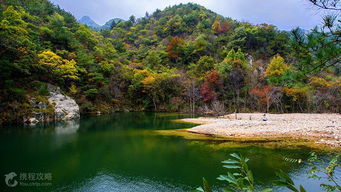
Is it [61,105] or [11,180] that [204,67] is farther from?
[11,180]

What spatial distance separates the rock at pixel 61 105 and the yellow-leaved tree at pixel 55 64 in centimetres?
185

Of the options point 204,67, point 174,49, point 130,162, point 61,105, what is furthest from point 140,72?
point 130,162

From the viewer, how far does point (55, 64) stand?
2316 centimetres

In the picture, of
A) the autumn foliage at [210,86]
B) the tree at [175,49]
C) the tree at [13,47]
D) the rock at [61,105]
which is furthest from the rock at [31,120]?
the tree at [175,49]

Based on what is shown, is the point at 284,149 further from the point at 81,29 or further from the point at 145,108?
the point at 81,29

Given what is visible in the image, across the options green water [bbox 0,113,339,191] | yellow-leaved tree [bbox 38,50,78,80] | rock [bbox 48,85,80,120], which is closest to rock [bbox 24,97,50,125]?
rock [bbox 48,85,80,120]

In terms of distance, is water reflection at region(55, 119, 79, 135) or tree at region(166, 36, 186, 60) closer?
Answer: water reflection at region(55, 119, 79, 135)

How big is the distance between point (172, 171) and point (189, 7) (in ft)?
222

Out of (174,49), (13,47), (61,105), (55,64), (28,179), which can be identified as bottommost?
(28,179)

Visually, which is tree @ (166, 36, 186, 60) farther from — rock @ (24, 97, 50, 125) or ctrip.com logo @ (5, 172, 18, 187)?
ctrip.com logo @ (5, 172, 18, 187)

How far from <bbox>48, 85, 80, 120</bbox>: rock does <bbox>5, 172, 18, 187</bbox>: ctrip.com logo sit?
15.5 m

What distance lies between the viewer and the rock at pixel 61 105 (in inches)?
867

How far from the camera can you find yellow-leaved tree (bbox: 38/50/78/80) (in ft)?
73.3

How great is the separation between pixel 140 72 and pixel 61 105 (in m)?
14.2
